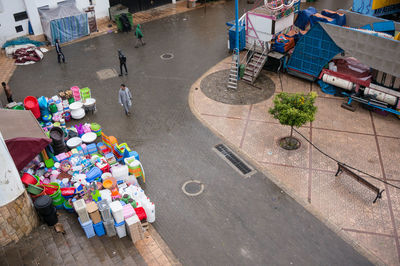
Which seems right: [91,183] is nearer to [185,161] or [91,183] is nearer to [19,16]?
[185,161]

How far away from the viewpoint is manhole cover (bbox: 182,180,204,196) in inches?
478

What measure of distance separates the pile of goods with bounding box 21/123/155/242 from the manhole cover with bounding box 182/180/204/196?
1.59 metres

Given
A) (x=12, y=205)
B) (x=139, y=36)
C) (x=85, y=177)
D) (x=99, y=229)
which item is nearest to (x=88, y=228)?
(x=99, y=229)

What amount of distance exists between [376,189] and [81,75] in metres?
15.7

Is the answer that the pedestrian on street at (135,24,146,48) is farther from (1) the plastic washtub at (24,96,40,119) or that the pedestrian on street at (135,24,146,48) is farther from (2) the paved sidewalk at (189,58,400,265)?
(1) the plastic washtub at (24,96,40,119)

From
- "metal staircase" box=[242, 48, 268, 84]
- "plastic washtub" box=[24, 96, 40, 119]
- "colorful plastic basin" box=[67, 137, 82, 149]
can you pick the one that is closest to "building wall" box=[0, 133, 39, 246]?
"colorful plastic basin" box=[67, 137, 82, 149]

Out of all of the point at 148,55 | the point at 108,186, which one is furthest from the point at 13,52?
the point at 108,186

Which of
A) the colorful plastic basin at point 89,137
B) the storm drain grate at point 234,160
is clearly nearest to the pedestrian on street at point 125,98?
the colorful plastic basin at point 89,137

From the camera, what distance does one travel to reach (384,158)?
13.5 metres

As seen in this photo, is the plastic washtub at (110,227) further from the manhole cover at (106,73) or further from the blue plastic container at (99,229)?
the manhole cover at (106,73)

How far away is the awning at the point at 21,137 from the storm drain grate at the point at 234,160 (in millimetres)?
6423

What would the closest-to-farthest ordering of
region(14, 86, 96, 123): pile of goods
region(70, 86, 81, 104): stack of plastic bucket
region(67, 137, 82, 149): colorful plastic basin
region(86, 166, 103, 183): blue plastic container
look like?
1. region(86, 166, 103, 183): blue plastic container
2. region(67, 137, 82, 149): colorful plastic basin
3. region(14, 86, 96, 123): pile of goods
4. region(70, 86, 81, 104): stack of plastic bucket

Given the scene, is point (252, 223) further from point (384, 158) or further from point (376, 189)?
point (384, 158)

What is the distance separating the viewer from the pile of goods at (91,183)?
33.3ft
